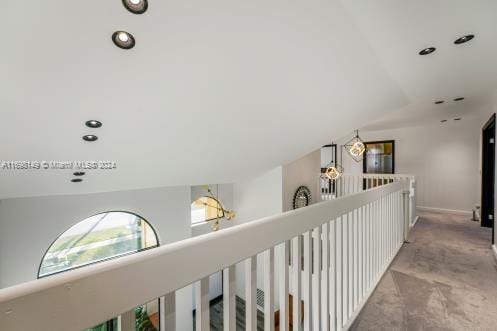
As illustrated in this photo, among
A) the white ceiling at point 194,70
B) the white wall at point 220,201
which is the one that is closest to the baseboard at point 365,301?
the white ceiling at point 194,70

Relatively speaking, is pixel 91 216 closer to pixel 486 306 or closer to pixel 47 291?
pixel 47 291

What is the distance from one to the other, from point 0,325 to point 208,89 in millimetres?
1885

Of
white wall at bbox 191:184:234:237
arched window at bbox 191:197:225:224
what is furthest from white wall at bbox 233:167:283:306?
arched window at bbox 191:197:225:224

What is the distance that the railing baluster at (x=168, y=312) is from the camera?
2.15ft

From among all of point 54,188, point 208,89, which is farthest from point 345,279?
point 54,188

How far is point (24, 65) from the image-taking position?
1.40 meters

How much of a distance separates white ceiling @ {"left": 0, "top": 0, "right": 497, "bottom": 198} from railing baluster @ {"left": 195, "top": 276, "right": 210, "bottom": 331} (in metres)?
1.48

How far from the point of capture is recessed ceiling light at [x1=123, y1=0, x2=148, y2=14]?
130cm

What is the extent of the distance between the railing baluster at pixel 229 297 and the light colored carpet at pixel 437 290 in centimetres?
135

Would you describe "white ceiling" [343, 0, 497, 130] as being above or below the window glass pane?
above

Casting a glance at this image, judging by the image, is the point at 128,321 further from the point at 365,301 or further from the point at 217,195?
the point at 217,195

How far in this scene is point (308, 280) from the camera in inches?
49.8

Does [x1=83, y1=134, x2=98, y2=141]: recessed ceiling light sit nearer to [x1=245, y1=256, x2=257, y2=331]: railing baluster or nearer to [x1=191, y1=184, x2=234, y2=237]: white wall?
[x1=245, y1=256, x2=257, y2=331]: railing baluster

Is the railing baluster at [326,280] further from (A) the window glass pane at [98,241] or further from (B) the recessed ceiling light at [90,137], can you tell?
(A) the window glass pane at [98,241]
